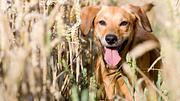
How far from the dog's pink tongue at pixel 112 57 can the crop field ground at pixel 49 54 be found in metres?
0.20

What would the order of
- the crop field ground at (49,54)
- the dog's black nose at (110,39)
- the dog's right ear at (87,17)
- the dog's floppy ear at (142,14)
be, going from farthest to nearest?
the dog's floppy ear at (142,14) → the dog's right ear at (87,17) → the dog's black nose at (110,39) → the crop field ground at (49,54)

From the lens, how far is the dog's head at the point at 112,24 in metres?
5.45

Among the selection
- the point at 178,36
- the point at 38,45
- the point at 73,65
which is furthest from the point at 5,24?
the point at 73,65

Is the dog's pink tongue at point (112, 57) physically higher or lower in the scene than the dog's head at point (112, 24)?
lower

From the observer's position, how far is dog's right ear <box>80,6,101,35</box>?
5.55 metres

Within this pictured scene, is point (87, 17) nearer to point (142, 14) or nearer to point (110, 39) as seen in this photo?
point (110, 39)

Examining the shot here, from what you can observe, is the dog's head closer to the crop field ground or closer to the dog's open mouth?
the dog's open mouth

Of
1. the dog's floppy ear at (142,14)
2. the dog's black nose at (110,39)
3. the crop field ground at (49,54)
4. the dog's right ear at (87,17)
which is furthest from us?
the dog's floppy ear at (142,14)

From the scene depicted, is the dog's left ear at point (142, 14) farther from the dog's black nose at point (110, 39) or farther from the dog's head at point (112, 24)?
the dog's black nose at point (110, 39)

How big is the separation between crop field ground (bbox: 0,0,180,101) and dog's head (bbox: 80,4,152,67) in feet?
0.54

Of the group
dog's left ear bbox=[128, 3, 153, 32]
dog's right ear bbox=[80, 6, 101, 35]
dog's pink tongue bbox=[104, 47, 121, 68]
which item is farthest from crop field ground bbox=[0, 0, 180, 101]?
dog's left ear bbox=[128, 3, 153, 32]

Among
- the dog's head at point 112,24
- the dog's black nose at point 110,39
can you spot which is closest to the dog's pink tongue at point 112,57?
the dog's head at point 112,24

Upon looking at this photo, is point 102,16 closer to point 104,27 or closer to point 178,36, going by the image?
point 104,27

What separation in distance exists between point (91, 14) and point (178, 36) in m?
2.12
